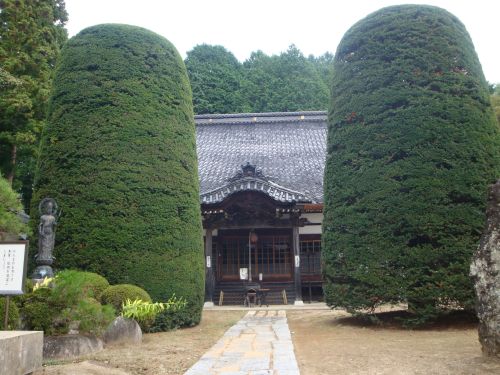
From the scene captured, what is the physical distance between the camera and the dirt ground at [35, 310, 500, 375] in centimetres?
474

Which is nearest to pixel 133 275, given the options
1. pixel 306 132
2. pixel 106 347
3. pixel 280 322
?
pixel 106 347

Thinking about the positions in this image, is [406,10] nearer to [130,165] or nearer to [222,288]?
[130,165]

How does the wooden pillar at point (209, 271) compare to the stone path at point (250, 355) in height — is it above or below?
above

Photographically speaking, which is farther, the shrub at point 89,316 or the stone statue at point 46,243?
the stone statue at point 46,243

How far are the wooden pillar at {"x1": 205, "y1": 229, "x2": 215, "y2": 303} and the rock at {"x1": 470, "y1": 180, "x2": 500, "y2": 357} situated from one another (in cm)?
1153

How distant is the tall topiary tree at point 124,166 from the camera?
8.04 m

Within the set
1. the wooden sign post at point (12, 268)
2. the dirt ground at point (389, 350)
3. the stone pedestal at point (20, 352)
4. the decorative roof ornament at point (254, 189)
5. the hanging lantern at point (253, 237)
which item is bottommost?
the dirt ground at point (389, 350)

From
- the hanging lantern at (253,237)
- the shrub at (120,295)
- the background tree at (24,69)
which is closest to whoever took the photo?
the shrub at (120,295)

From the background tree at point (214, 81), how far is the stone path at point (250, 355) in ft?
97.7

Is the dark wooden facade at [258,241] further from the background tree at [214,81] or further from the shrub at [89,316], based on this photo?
the background tree at [214,81]

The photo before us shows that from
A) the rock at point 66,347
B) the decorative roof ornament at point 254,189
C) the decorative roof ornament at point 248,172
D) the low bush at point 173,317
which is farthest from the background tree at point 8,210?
the decorative roof ornament at point 248,172

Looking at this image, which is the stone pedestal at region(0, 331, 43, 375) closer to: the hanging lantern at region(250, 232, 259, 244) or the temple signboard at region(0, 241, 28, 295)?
the temple signboard at region(0, 241, 28, 295)

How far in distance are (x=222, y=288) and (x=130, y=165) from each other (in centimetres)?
919

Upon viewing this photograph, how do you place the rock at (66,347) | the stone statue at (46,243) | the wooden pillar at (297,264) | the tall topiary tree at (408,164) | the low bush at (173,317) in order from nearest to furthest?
the rock at (66,347)
the tall topiary tree at (408,164)
the stone statue at (46,243)
the low bush at (173,317)
the wooden pillar at (297,264)
